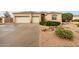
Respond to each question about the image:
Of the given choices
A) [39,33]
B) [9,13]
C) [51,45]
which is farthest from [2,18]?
[51,45]

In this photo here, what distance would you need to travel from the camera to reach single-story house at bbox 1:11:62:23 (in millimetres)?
2215

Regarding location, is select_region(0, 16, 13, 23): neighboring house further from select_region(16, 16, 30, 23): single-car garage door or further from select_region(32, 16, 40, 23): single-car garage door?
select_region(32, 16, 40, 23): single-car garage door

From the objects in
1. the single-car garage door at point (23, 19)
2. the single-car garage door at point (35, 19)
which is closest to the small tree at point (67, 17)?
the single-car garage door at point (35, 19)

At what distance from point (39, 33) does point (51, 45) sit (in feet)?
0.71

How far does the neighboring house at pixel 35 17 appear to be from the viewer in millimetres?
2215

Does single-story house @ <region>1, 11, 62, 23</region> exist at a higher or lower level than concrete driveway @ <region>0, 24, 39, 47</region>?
higher

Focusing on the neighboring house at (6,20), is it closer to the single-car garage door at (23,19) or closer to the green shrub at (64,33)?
the single-car garage door at (23,19)

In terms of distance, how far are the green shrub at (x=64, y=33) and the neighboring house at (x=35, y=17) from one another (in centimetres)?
13

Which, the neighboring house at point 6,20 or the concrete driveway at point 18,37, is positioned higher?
the neighboring house at point 6,20

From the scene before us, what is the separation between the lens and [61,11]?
2256 millimetres

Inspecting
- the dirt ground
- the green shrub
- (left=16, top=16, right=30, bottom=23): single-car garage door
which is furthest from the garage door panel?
the green shrub

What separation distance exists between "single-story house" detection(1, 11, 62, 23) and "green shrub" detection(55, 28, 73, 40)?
0.43 feet

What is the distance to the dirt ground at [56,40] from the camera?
2.21 meters
